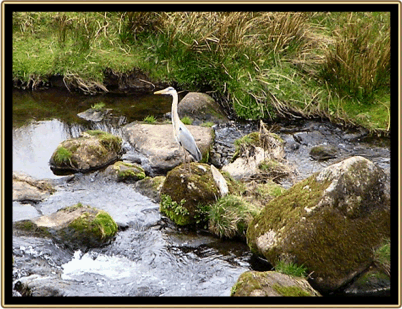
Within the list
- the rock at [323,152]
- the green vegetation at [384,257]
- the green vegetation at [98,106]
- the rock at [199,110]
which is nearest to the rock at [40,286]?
the green vegetation at [384,257]

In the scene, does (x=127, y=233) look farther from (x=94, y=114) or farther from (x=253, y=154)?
(x=94, y=114)

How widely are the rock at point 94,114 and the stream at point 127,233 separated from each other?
0.46 feet

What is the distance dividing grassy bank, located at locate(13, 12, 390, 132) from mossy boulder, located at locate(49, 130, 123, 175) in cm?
329

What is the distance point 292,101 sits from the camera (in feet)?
39.5

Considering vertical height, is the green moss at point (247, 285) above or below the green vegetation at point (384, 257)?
below

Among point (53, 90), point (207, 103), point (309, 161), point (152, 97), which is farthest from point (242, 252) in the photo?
point (53, 90)

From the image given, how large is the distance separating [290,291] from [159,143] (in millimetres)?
5212

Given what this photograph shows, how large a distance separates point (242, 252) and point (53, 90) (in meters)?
7.80

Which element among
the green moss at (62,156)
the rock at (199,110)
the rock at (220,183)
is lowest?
the green moss at (62,156)

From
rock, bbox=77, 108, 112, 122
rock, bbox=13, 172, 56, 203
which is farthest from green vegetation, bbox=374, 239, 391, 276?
rock, bbox=77, 108, 112, 122

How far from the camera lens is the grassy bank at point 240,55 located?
11.9 m

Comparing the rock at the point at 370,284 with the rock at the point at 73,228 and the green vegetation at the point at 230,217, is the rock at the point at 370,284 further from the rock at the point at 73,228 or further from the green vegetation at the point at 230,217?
the rock at the point at 73,228

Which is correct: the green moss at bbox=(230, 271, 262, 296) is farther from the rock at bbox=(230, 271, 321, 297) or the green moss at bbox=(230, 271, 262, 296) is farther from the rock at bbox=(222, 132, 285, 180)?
the rock at bbox=(222, 132, 285, 180)

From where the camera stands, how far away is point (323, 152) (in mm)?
10453
